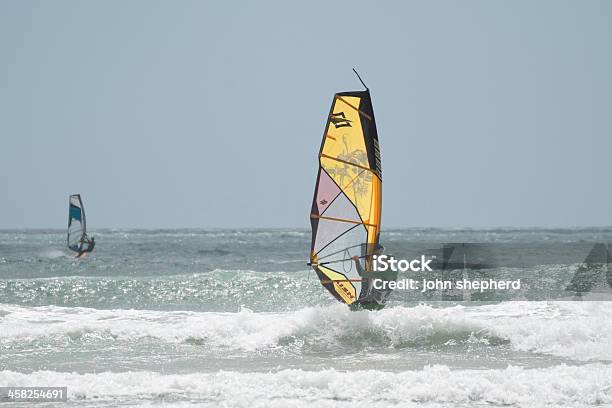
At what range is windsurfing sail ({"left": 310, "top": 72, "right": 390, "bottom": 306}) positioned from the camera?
10148 millimetres

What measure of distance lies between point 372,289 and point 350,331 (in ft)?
2.18

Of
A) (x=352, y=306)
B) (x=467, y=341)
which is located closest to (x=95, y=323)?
(x=352, y=306)

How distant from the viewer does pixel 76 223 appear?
30953 mm

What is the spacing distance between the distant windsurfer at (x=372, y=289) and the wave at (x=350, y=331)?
0.15m

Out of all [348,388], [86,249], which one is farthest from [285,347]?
[86,249]

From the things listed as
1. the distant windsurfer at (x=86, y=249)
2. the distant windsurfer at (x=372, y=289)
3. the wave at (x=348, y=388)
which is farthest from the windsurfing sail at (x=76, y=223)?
the wave at (x=348, y=388)

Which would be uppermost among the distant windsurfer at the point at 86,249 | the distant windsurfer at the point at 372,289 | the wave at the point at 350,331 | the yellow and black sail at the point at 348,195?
the yellow and black sail at the point at 348,195

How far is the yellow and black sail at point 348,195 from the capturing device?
A: 1015 centimetres

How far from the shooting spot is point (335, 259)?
418 inches

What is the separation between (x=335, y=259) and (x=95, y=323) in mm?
3946

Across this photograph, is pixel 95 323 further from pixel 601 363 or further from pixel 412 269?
pixel 412 269

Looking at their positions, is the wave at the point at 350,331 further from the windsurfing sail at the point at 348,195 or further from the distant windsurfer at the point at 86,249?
the distant windsurfer at the point at 86,249

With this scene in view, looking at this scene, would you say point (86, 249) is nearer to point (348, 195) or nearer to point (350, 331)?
point (350, 331)

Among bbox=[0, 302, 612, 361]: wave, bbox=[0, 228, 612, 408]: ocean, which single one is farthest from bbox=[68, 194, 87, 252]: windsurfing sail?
bbox=[0, 302, 612, 361]: wave
